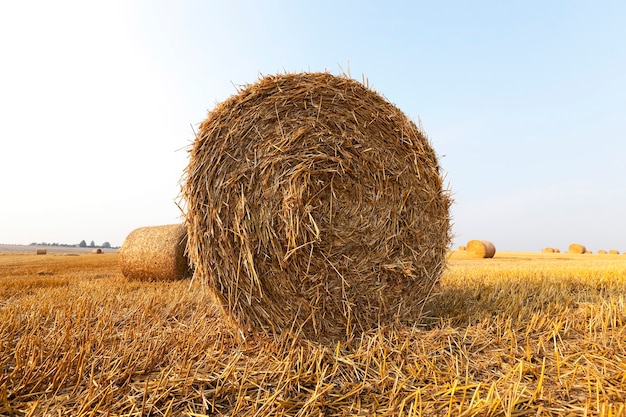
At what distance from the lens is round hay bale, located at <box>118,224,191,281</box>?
6.61 metres

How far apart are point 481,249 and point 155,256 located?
13.1 meters

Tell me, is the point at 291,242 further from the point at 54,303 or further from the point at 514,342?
the point at 54,303

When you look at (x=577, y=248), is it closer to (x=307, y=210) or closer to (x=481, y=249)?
(x=481, y=249)

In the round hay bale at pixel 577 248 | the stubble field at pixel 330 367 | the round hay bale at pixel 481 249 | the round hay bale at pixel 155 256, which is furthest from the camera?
the round hay bale at pixel 577 248

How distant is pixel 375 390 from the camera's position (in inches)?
82.0

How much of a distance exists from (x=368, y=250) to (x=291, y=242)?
24.3 inches

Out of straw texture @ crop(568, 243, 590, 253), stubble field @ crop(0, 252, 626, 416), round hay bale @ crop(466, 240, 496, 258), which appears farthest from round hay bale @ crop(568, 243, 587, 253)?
stubble field @ crop(0, 252, 626, 416)

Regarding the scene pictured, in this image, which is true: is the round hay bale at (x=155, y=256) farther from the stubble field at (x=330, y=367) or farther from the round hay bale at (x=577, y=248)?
the round hay bale at (x=577, y=248)

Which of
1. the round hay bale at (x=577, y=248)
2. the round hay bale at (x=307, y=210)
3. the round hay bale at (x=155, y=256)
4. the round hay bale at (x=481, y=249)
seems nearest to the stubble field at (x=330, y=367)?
the round hay bale at (x=307, y=210)

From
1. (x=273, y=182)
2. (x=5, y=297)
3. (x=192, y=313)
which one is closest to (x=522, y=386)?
(x=273, y=182)

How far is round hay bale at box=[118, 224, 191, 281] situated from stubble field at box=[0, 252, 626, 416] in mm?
3335

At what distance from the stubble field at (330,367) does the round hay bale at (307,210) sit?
0.82 feet

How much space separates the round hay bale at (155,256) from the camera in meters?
6.61

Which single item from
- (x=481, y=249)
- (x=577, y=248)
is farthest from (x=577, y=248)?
(x=481, y=249)
